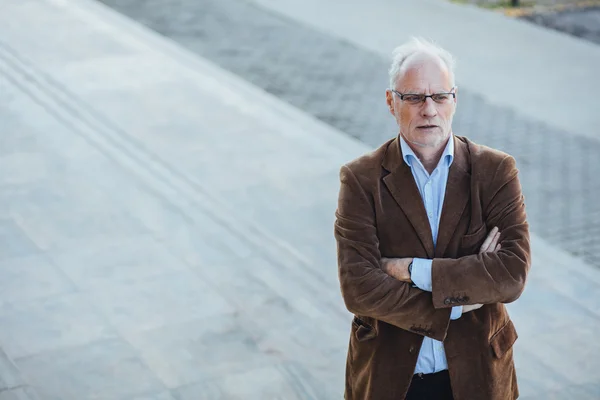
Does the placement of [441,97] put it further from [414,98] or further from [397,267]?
[397,267]

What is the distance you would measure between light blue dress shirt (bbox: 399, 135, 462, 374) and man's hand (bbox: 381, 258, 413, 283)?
0.04 meters

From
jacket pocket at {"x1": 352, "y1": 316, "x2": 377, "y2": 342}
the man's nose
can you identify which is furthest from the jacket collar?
jacket pocket at {"x1": 352, "y1": 316, "x2": 377, "y2": 342}

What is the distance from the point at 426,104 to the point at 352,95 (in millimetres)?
8178

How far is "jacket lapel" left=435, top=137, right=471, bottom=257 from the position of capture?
388 centimetres

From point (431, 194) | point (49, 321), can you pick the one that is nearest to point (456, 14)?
point (49, 321)

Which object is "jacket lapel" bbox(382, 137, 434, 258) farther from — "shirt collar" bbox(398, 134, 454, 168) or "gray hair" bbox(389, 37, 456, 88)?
"gray hair" bbox(389, 37, 456, 88)

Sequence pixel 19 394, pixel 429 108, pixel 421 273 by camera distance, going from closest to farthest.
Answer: pixel 429 108 → pixel 421 273 → pixel 19 394

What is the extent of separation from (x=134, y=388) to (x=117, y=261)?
1755 millimetres

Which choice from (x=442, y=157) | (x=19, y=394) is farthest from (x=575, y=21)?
(x=442, y=157)

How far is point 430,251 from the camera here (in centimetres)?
392

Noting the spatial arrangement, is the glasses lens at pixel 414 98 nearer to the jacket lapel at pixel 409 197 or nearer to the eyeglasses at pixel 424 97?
the eyeglasses at pixel 424 97

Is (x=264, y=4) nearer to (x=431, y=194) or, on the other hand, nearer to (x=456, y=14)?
(x=456, y=14)

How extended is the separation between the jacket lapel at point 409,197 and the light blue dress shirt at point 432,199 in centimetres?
3

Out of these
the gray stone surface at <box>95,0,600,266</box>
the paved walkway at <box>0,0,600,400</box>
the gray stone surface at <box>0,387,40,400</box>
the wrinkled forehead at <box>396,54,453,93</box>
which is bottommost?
the gray stone surface at <box>0,387,40,400</box>
